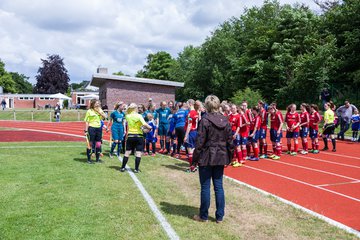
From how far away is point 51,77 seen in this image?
273 ft

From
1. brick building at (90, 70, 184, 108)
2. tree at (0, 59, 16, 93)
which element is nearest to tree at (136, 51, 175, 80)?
→ tree at (0, 59, 16, 93)

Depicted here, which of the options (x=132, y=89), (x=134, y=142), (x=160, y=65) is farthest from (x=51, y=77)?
(x=134, y=142)

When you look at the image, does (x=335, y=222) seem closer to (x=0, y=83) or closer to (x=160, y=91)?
(x=160, y=91)

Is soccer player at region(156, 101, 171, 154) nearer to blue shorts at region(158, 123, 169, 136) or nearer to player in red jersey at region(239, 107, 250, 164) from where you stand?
blue shorts at region(158, 123, 169, 136)

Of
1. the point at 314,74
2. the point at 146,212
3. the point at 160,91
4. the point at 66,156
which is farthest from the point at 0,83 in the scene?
the point at 146,212

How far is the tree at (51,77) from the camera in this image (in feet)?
271

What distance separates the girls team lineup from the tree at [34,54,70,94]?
76.0 metres

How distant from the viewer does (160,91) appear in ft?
116

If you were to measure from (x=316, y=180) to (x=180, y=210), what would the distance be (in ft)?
13.9

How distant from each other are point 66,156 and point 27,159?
117cm

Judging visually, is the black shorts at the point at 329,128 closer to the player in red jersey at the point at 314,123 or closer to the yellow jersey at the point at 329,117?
the yellow jersey at the point at 329,117

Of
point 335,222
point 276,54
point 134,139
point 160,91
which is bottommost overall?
point 335,222

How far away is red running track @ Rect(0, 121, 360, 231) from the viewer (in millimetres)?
6364

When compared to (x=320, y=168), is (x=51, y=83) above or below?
above
